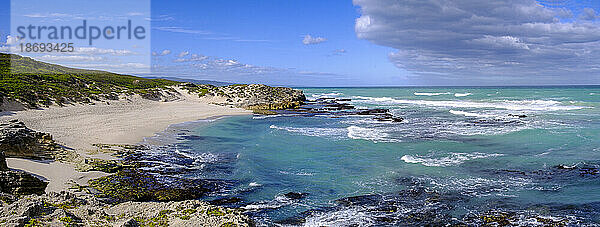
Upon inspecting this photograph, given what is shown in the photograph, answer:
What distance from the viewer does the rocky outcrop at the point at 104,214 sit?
7512 millimetres

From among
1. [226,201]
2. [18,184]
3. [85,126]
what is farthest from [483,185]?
[85,126]

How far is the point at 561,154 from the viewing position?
734 inches

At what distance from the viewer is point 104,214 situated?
28.5ft

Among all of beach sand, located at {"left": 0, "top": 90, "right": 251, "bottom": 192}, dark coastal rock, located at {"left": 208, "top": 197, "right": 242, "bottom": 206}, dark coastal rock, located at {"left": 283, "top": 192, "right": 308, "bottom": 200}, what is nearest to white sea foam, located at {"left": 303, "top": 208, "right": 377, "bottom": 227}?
dark coastal rock, located at {"left": 283, "top": 192, "right": 308, "bottom": 200}

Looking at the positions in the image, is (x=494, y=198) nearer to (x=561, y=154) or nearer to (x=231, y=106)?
(x=561, y=154)

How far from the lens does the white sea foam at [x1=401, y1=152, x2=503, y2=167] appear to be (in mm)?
17406

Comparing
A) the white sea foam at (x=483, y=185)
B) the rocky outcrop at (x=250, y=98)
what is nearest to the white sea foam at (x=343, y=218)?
the white sea foam at (x=483, y=185)

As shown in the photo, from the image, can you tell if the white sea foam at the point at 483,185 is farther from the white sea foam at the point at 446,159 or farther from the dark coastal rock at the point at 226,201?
the dark coastal rock at the point at 226,201

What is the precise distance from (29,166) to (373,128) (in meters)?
23.1

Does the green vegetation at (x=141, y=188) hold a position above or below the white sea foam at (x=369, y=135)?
below

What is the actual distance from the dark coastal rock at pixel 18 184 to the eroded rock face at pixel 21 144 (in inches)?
221

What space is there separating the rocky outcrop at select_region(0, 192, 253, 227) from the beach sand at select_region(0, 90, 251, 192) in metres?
3.31

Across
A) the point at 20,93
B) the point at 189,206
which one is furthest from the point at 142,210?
the point at 20,93

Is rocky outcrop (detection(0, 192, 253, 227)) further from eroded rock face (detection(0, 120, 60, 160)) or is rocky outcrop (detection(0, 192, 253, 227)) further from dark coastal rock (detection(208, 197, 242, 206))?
eroded rock face (detection(0, 120, 60, 160))
